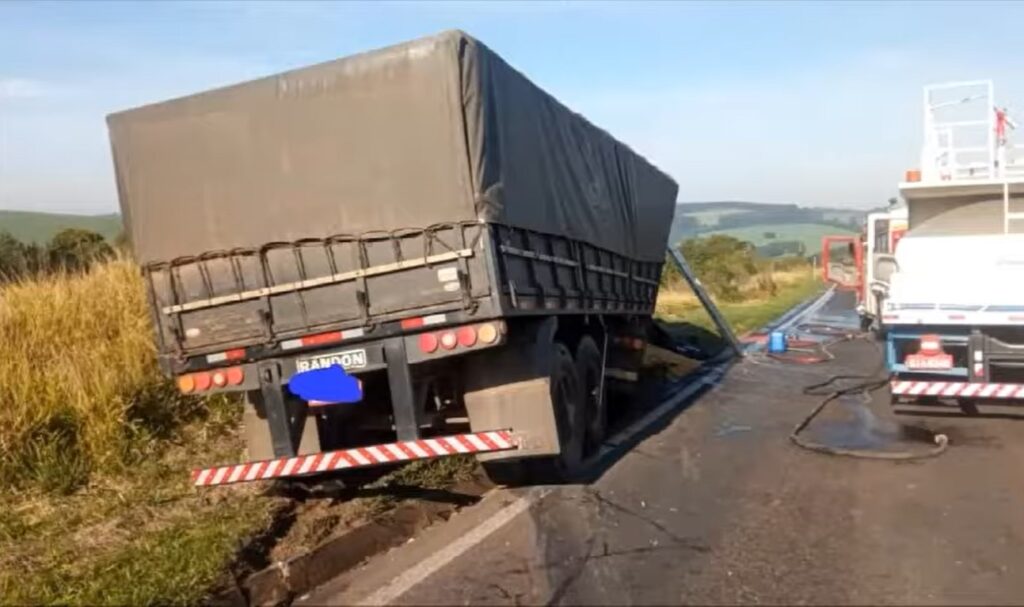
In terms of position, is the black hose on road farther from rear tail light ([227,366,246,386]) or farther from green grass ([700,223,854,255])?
green grass ([700,223,854,255])

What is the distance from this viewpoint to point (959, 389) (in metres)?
10.3

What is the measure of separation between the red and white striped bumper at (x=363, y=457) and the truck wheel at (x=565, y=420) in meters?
0.70

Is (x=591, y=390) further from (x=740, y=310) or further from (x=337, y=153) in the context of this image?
(x=740, y=310)

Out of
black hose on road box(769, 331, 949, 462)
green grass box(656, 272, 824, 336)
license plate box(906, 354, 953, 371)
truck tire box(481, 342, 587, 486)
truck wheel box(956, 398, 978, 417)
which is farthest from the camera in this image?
green grass box(656, 272, 824, 336)

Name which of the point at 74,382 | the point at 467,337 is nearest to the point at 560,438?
the point at 467,337

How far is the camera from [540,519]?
6.85 m

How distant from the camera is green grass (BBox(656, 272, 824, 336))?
23822 millimetres

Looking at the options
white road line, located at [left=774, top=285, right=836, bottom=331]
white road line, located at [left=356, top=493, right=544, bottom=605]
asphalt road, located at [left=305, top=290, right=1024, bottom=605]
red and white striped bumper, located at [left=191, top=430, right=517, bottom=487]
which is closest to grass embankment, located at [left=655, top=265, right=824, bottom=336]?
white road line, located at [left=774, top=285, right=836, bottom=331]

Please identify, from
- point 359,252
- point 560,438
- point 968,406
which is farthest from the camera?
point 968,406

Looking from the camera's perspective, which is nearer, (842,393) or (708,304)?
(842,393)

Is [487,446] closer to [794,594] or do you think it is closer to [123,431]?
[794,594]

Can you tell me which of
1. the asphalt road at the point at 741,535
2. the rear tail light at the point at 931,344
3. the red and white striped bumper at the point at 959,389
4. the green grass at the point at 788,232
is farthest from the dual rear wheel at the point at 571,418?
the green grass at the point at 788,232

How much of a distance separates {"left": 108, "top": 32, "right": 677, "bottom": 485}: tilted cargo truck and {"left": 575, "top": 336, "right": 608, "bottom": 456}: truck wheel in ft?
3.21

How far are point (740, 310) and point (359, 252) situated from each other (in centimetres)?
2475
